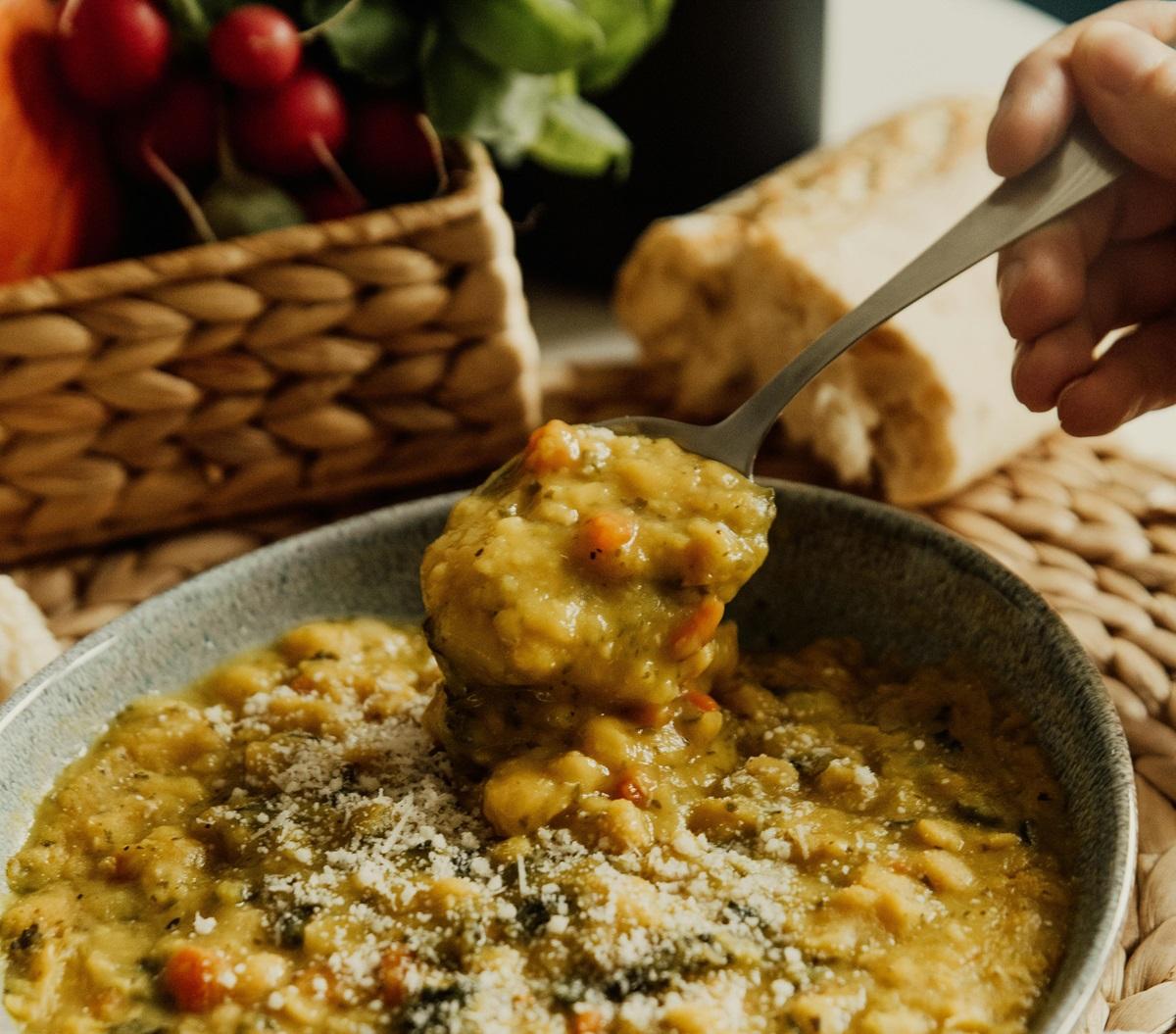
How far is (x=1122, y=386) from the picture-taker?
2293mm

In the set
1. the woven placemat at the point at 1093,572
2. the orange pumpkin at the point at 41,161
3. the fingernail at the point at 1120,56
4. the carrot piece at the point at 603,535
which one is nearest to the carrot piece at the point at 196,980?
the carrot piece at the point at 603,535

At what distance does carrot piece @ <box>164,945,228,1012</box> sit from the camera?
1.67 metres

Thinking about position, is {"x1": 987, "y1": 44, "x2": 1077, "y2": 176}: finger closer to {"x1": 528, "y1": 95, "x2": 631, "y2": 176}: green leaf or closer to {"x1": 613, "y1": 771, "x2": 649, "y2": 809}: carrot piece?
{"x1": 613, "y1": 771, "x2": 649, "y2": 809}: carrot piece

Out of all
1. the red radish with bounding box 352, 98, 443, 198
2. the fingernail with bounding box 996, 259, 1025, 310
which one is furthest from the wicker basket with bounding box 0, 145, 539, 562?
the fingernail with bounding box 996, 259, 1025, 310

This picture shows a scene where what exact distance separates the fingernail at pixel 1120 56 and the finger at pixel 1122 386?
0.46m

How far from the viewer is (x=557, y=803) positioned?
1.85 metres

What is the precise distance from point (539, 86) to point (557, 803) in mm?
1747

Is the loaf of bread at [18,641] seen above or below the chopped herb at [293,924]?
below

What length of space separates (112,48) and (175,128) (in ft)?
0.64

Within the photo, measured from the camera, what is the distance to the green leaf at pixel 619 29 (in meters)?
3.06

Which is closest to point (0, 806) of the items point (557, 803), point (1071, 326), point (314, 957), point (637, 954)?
point (314, 957)

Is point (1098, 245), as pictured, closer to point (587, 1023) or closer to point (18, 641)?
→ point (587, 1023)

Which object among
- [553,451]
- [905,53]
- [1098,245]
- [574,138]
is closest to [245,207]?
[574,138]

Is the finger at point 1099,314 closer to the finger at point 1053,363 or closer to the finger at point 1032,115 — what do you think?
the finger at point 1053,363
